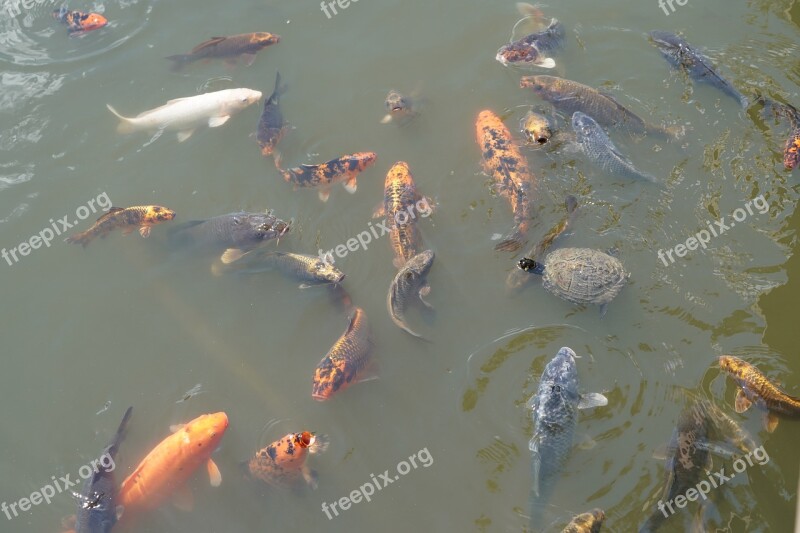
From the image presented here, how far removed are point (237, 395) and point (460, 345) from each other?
2.48m

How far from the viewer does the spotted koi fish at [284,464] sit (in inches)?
245

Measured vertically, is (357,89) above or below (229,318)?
above

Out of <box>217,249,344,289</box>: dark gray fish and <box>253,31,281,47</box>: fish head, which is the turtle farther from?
<box>253,31,281,47</box>: fish head

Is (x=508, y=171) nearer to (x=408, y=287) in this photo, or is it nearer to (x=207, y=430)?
(x=408, y=287)

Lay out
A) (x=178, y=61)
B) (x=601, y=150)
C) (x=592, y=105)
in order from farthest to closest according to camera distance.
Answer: (x=178, y=61), (x=592, y=105), (x=601, y=150)

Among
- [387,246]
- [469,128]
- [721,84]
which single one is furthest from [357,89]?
[721,84]

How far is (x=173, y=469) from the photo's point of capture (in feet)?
21.1

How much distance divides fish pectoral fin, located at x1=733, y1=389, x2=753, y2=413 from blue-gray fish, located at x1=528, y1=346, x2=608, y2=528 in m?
1.22

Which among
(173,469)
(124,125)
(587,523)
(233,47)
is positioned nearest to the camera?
(587,523)

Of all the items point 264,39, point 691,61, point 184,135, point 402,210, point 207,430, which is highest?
point 264,39

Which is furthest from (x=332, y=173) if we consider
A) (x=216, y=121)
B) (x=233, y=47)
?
(x=233, y=47)

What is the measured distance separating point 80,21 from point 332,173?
525 cm

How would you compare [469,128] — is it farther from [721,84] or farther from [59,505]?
[59,505]

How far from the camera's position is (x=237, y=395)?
6.99 meters
